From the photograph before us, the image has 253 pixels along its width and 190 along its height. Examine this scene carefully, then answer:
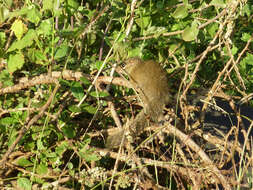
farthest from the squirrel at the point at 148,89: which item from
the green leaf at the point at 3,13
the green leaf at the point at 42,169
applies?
the green leaf at the point at 3,13

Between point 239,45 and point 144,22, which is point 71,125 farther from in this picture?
point 239,45

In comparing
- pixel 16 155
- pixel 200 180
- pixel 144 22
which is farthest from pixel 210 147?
pixel 16 155

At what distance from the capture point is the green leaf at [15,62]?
5.07 ft

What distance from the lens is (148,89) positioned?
166 centimetres

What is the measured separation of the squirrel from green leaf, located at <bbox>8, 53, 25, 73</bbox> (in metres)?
0.49

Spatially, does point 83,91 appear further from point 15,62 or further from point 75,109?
point 15,62

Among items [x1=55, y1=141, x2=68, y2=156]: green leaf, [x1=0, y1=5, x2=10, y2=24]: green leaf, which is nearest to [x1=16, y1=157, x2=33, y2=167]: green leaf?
[x1=55, y1=141, x2=68, y2=156]: green leaf

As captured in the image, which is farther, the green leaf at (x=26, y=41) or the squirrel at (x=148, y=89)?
the squirrel at (x=148, y=89)

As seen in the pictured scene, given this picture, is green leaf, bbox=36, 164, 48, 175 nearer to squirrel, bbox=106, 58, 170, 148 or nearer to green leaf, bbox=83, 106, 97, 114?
green leaf, bbox=83, 106, 97, 114

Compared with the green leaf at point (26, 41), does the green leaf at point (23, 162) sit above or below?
below

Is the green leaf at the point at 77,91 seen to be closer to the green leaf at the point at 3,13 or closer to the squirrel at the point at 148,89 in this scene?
the squirrel at the point at 148,89

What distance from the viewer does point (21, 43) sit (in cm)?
150

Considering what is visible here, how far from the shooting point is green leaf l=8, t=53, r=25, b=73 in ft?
5.07

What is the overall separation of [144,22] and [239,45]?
97 cm
